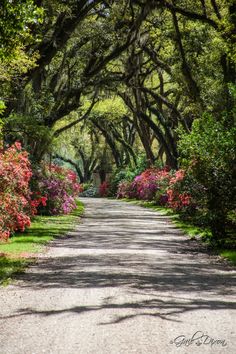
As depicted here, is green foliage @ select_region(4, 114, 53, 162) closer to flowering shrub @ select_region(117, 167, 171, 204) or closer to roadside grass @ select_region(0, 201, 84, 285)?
roadside grass @ select_region(0, 201, 84, 285)

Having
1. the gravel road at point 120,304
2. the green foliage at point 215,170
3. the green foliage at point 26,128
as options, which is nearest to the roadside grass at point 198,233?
the gravel road at point 120,304

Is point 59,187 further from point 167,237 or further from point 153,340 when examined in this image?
point 153,340

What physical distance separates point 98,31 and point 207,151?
1245cm

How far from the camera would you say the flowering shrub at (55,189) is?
27.6 m

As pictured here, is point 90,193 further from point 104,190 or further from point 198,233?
point 198,233

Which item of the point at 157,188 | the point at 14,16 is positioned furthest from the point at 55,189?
the point at 14,16

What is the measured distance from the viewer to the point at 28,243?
16.9 m

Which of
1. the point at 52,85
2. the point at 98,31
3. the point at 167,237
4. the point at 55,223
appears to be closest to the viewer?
the point at 167,237

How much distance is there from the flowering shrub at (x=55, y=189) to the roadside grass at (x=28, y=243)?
205 cm

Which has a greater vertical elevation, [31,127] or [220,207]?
[31,127]

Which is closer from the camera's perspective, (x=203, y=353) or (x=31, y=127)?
(x=203, y=353)

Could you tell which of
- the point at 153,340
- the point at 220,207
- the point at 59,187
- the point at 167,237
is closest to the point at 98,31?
the point at 59,187

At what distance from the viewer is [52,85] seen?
29219mm

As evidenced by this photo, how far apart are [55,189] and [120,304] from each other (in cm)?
2054
